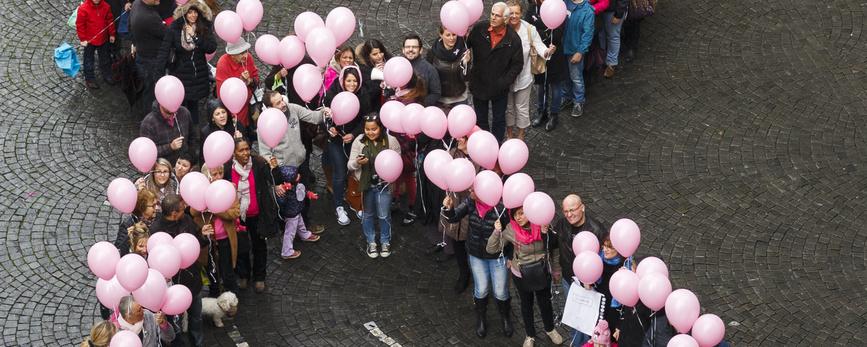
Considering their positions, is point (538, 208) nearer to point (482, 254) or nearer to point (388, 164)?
point (482, 254)

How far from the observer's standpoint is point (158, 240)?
39.3 feet

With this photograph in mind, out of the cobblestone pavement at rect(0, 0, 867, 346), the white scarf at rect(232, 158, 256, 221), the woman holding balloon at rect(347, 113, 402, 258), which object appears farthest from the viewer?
the woman holding balloon at rect(347, 113, 402, 258)

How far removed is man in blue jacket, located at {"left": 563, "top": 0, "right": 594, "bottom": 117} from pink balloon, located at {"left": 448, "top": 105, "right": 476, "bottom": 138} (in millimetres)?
2852

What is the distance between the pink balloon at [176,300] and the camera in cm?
1189

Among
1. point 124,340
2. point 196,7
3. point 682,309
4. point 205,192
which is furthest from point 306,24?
point 682,309

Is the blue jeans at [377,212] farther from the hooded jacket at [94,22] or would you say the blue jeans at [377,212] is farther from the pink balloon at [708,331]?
the hooded jacket at [94,22]

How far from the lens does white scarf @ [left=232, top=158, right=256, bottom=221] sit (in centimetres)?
1327

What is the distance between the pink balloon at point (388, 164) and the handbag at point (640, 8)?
4421mm

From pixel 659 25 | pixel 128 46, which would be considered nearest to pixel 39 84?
pixel 128 46

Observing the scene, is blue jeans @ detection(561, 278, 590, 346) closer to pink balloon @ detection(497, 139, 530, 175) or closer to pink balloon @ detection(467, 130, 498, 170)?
pink balloon @ detection(497, 139, 530, 175)

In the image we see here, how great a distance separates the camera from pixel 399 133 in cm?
1404

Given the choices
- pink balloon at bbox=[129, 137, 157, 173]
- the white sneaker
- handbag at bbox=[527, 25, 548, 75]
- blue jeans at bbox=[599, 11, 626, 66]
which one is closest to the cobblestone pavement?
the white sneaker

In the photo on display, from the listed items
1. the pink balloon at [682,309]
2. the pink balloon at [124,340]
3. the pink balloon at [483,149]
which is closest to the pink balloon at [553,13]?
the pink balloon at [483,149]

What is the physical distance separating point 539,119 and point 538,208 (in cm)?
441
